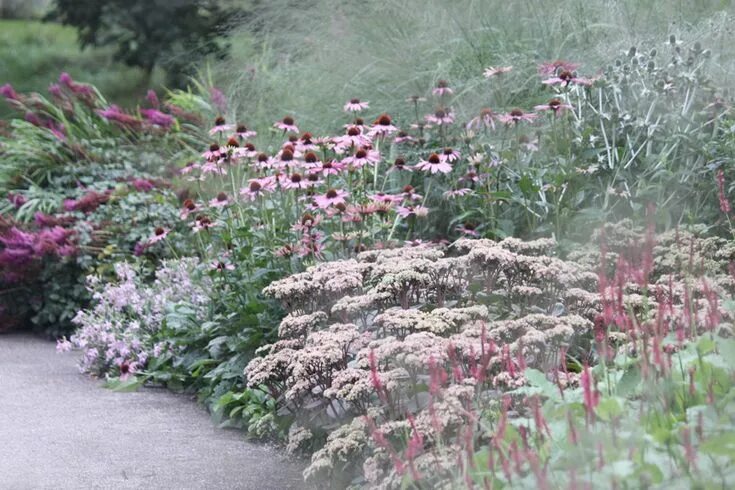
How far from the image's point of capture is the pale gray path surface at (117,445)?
4.08 metres

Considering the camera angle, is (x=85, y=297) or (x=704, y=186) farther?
(x=85, y=297)

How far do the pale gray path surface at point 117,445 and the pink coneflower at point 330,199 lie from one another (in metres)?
1.12

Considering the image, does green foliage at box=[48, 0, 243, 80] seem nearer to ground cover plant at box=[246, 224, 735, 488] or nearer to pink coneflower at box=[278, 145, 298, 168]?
pink coneflower at box=[278, 145, 298, 168]

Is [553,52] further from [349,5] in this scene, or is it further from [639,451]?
[639,451]

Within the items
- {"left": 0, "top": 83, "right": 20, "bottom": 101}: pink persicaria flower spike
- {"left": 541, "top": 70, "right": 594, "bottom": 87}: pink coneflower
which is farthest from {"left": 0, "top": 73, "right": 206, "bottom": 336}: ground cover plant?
{"left": 541, "top": 70, "right": 594, "bottom": 87}: pink coneflower

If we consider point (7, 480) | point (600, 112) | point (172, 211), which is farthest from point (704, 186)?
point (172, 211)

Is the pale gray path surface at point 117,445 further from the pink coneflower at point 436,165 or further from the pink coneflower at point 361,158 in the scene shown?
the pink coneflower at point 436,165

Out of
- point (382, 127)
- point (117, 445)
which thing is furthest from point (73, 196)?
point (117, 445)

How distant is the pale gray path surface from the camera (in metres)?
4.08

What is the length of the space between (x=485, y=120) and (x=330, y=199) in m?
1.12

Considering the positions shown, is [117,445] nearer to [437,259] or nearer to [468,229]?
[437,259]

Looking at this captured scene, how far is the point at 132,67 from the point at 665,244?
11.5 meters

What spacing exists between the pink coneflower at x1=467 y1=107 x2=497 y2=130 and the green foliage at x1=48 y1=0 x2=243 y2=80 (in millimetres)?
8291

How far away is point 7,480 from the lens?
4.05m
